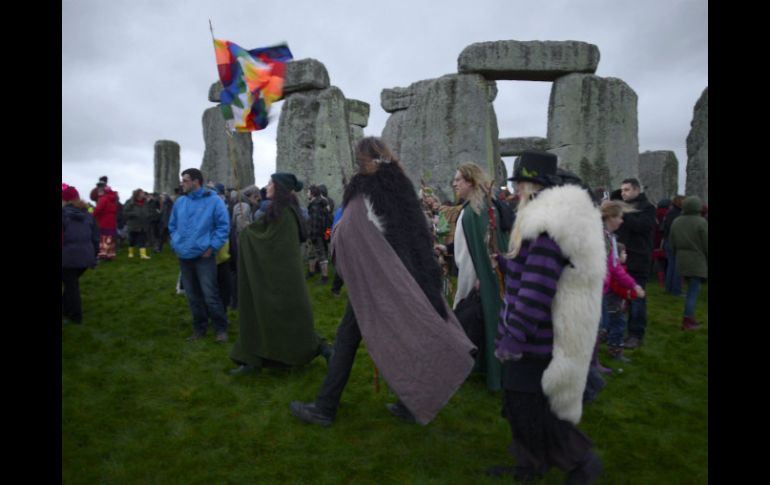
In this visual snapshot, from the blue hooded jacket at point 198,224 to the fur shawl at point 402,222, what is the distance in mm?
2453

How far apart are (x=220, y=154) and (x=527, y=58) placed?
9.75m

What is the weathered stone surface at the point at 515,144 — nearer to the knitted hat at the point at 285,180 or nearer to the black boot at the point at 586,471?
the knitted hat at the point at 285,180

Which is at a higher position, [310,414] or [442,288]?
[442,288]

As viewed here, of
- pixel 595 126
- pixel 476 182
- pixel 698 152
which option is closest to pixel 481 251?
pixel 476 182

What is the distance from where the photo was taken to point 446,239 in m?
7.20

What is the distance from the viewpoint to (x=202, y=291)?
584 cm

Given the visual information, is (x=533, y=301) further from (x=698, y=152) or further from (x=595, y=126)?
(x=698, y=152)

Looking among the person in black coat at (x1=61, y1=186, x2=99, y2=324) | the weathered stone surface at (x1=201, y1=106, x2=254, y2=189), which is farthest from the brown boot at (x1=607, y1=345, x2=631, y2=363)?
the weathered stone surface at (x1=201, y1=106, x2=254, y2=189)

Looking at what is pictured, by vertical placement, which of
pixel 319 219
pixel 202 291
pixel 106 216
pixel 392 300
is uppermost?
pixel 106 216

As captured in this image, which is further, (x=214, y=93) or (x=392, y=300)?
(x=214, y=93)

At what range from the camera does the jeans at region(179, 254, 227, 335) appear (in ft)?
18.6

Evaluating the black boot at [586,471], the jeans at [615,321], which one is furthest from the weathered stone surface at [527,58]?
the black boot at [586,471]

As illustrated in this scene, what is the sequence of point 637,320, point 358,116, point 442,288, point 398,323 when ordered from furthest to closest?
point 358,116 < point 637,320 < point 442,288 < point 398,323

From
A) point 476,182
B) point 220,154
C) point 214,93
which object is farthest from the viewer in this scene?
point 220,154
